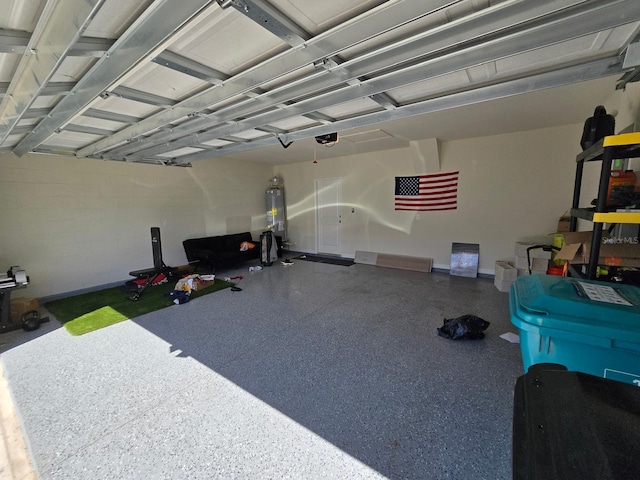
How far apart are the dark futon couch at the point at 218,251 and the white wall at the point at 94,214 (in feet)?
1.04

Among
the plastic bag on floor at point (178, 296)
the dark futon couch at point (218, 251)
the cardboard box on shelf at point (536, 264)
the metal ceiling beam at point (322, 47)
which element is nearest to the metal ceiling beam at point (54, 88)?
the metal ceiling beam at point (322, 47)

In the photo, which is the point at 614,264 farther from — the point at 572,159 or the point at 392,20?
the point at 572,159

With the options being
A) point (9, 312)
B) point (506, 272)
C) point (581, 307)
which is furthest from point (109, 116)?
point (506, 272)

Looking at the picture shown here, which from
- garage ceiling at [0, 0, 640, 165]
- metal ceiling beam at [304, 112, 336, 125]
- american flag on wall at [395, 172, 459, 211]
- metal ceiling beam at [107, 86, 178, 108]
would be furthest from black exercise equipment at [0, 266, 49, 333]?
american flag on wall at [395, 172, 459, 211]

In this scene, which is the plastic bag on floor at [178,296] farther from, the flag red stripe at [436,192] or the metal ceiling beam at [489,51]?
the flag red stripe at [436,192]

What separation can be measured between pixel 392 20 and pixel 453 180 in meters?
4.60

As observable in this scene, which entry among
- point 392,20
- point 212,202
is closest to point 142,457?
point 392,20

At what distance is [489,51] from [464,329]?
8.07 feet

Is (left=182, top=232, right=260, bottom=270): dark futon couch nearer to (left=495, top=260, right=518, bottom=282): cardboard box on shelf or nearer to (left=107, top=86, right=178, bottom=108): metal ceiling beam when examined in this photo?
(left=107, top=86, right=178, bottom=108): metal ceiling beam

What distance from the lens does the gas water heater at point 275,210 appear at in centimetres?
732

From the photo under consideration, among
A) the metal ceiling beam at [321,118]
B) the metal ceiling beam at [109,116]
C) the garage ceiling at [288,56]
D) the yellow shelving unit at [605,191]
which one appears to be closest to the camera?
the garage ceiling at [288,56]

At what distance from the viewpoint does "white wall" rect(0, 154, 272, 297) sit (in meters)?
3.91

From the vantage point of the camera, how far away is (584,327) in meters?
1.13

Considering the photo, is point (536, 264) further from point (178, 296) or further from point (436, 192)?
point (178, 296)
